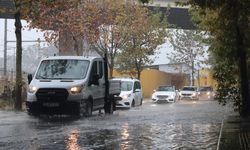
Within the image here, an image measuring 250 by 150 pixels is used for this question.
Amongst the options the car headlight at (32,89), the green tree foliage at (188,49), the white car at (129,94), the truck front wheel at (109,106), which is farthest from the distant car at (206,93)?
the car headlight at (32,89)

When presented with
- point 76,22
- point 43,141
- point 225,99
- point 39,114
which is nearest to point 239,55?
point 225,99

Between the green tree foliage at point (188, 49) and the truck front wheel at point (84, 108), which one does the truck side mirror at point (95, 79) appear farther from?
the green tree foliage at point (188, 49)

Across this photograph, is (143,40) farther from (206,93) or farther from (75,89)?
(75,89)

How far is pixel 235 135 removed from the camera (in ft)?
41.4

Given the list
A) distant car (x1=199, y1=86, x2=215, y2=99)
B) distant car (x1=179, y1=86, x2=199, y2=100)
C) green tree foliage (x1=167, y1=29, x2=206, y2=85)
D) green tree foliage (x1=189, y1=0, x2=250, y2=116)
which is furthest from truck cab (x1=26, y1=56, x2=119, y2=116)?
green tree foliage (x1=167, y1=29, x2=206, y2=85)

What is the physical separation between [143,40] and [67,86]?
3113 centimetres

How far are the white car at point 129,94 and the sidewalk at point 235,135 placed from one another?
47.6 feet

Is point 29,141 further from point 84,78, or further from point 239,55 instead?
point 239,55

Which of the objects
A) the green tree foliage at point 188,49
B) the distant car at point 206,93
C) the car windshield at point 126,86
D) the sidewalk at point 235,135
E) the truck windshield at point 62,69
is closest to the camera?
the sidewalk at point 235,135

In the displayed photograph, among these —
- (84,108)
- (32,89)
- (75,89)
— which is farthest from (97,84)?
(32,89)

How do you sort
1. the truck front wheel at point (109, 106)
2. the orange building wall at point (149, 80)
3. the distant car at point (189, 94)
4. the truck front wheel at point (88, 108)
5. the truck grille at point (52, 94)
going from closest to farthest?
the truck grille at point (52, 94) < the truck front wheel at point (88, 108) < the truck front wheel at point (109, 106) < the distant car at point (189, 94) < the orange building wall at point (149, 80)

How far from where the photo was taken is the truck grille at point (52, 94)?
1812 cm

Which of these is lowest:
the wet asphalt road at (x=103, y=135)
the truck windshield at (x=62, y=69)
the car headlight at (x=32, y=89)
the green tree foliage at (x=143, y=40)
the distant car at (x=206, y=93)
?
the wet asphalt road at (x=103, y=135)

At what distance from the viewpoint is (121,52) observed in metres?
49.4
